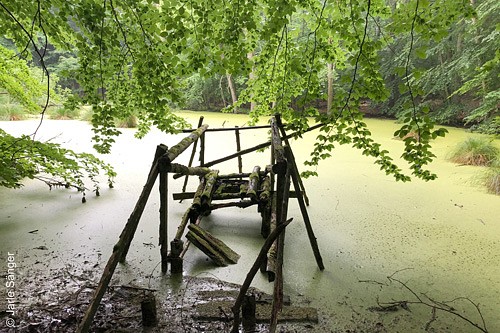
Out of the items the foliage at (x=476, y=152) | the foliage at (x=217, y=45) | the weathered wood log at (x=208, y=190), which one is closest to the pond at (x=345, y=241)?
the weathered wood log at (x=208, y=190)

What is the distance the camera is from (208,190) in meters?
2.99

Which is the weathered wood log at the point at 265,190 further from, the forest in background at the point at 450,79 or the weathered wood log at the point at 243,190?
the forest in background at the point at 450,79

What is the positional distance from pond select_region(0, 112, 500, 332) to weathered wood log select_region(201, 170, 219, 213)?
1.43 ft

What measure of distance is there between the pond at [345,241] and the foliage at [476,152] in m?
0.80

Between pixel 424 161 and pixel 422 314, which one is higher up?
pixel 424 161

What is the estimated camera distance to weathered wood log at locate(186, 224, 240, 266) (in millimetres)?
2529

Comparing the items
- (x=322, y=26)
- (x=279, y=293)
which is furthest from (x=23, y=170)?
(x=322, y=26)

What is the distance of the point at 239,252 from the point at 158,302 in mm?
970

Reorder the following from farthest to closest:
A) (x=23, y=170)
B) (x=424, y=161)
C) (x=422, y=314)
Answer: (x=23, y=170), (x=422, y=314), (x=424, y=161)

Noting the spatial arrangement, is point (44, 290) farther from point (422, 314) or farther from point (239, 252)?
point (422, 314)

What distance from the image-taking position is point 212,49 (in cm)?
218

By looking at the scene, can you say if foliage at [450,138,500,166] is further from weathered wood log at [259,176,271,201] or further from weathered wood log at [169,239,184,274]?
weathered wood log at [169,239,184,274]

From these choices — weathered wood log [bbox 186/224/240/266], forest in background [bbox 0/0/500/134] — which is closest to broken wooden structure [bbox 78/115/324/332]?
weathered wood log [bbox 186/224/240/266]

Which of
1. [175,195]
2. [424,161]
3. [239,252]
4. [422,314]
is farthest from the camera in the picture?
[175,195]
